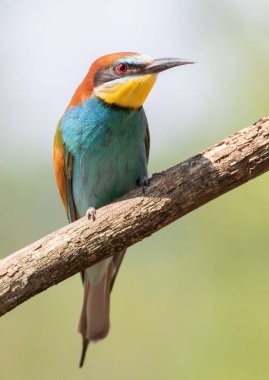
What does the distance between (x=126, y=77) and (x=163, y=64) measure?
0.78ft

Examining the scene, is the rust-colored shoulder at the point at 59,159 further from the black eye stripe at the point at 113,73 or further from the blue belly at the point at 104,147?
the black eye stripe at the point at 113,73

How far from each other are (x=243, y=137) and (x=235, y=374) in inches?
74.6

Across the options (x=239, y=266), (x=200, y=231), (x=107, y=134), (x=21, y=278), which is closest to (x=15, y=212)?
(x=200, y=231)

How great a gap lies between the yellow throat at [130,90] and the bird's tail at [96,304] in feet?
3.76

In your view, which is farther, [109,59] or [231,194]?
[231,194]

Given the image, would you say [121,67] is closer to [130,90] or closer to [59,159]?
[130,90]

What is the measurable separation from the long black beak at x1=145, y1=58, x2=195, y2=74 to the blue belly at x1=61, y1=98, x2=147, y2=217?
25cm

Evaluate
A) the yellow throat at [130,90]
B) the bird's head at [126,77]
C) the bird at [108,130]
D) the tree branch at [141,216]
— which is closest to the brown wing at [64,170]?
the bird at [108,130]

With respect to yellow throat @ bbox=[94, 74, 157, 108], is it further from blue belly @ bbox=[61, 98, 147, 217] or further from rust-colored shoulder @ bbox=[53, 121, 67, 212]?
rust-colored shoulder @ bbox=[53, 121, 67, 212]

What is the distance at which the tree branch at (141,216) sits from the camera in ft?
11.3

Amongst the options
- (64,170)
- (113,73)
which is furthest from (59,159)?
(113,73)

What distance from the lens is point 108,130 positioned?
4.12 m

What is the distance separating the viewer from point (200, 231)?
5.75 meters

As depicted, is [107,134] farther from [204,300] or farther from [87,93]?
[204,300]
